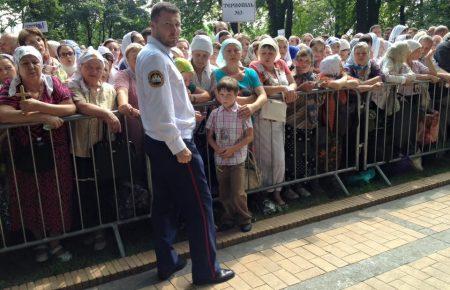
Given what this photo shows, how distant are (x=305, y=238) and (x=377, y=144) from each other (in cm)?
209

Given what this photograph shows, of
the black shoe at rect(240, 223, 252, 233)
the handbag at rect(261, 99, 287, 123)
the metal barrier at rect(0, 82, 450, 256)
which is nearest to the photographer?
the metal barrier at rect(0, 82, 450, 256)

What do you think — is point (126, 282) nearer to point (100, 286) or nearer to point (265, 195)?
point (100, 286)

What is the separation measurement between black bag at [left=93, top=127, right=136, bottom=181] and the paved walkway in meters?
0.93

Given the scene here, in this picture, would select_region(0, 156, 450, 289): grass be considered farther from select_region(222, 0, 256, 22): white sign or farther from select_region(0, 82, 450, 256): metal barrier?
select_region(222, 0, 256, 22): white sign

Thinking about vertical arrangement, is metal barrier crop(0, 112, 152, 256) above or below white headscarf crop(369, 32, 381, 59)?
below

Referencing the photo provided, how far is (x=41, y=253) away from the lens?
3.79m

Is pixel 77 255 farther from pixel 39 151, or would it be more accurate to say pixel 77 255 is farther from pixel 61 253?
pixel 39 151

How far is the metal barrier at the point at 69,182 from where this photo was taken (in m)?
3.57

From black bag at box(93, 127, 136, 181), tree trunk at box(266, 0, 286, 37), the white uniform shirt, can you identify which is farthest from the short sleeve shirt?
tree trunk at box(266, 0, 286, 37)

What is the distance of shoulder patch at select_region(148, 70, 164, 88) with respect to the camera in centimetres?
283

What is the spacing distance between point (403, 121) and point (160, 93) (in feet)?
12.8

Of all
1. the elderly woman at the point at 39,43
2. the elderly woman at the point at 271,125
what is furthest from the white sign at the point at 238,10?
the elderly woman at the point at 39,43

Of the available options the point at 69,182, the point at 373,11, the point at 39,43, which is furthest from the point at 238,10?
the point at 373,11

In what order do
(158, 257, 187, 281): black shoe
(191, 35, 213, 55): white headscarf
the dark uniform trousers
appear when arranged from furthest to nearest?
(191, 35, 213, 55): white headscarf
(158, 257, 187, 281): black shoe
the dark uniform trousers
